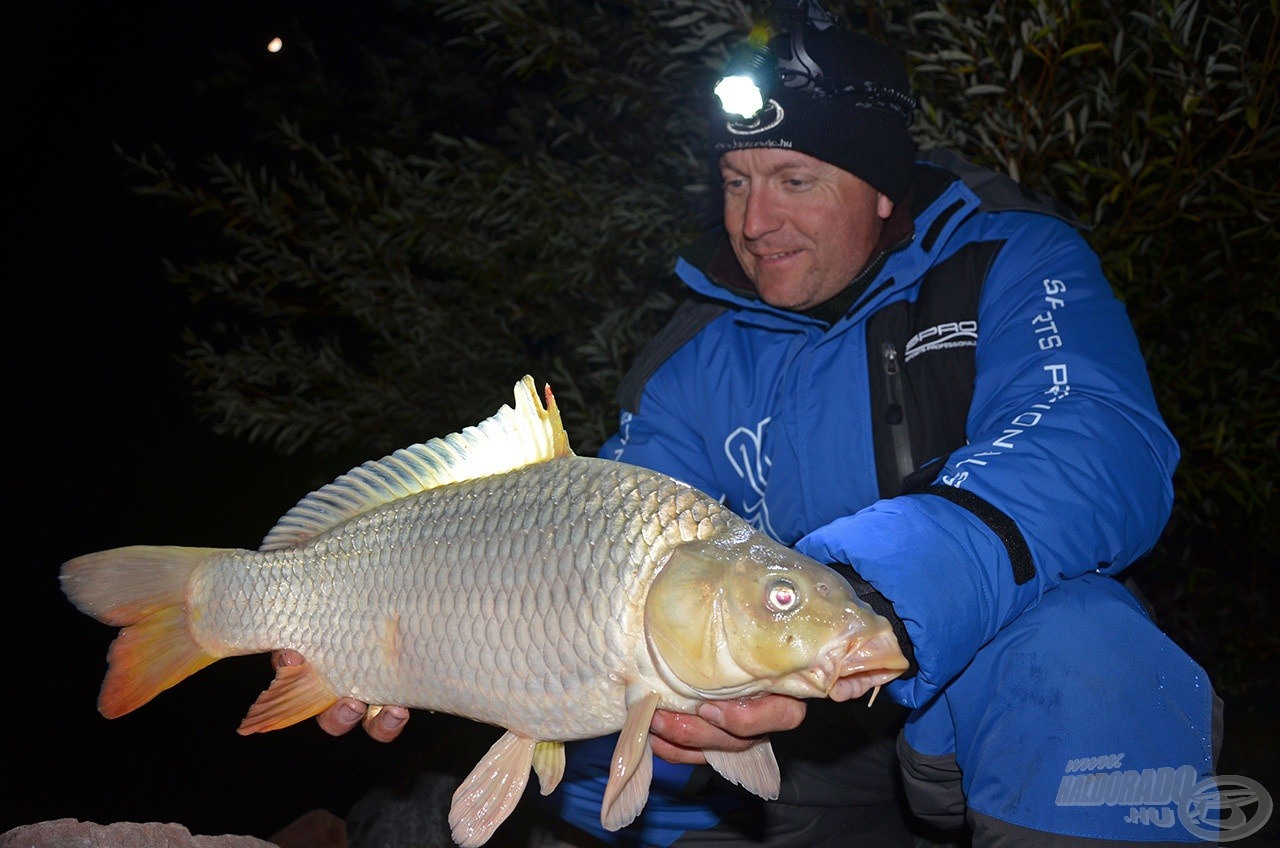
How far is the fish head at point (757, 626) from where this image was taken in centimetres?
109

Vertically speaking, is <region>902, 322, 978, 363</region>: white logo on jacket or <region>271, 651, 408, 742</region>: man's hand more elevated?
<region>902, 322, 978, 363</region>: white logo on jacket

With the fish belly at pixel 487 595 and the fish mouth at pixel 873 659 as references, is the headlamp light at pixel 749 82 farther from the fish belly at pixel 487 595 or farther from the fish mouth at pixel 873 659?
the fish mouth at pixel 873 659

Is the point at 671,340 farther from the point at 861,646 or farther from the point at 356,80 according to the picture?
the point at 356,80

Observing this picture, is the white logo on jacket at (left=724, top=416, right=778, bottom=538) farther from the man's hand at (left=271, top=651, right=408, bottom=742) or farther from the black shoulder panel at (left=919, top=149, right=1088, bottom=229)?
the man's hand at (left=271, top=651, right=408, bottom=742)

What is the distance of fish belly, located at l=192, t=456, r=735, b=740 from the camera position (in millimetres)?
1238

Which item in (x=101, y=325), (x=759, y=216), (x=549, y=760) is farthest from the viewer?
(x=101, y=325)

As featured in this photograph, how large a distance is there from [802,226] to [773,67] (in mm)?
396

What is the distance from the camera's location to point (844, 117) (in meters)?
2.12

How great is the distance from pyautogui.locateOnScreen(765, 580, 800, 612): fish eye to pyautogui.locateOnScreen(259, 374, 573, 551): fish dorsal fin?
42cm

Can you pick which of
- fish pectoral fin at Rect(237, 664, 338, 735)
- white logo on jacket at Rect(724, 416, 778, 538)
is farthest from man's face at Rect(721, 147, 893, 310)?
fish pectoral fin at Rect(237, 664, 338, 735)

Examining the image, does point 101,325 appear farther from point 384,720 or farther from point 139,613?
point 384,720

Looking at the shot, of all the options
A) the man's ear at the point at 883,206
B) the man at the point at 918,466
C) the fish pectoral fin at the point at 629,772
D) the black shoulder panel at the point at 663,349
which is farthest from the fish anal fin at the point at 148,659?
the man's ear at the point at 883,206

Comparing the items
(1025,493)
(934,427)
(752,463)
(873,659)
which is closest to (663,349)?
(752,463)

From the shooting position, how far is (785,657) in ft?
3.63
